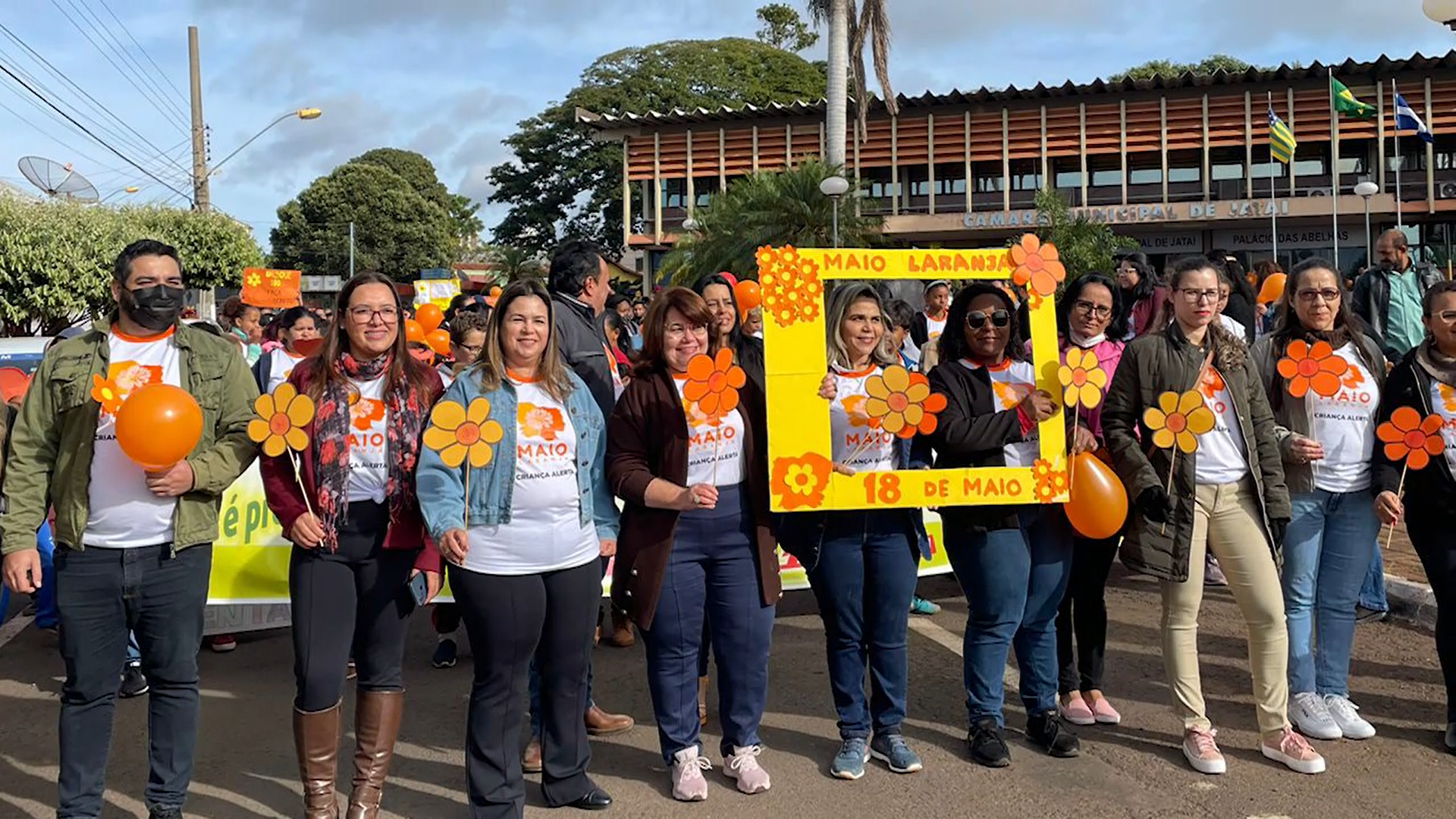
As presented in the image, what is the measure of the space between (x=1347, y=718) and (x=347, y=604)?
12.5ft

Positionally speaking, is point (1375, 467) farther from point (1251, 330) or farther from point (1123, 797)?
point (1251, 330)

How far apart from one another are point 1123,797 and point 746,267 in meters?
19.5

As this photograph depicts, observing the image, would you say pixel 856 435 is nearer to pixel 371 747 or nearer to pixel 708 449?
pixel 708 449

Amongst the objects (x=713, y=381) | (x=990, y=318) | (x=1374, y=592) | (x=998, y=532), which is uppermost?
→ (x=990, y=318)

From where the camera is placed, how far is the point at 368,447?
3.53 m

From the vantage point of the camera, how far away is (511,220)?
4872 centimetres

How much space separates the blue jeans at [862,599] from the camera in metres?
4.06

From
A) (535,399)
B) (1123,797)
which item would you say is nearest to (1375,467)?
(1123,797)

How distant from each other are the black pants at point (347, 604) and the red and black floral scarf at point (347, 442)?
0.19 ft

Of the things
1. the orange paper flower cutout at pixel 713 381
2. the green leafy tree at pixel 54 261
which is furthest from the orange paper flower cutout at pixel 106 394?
the green leafy tree at pixel 54 261

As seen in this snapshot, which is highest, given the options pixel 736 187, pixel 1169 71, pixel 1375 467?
pixel 1169 71

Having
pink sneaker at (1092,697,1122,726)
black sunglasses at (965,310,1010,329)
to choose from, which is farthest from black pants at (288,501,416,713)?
pink sneaker at (1092,697,1122,726)

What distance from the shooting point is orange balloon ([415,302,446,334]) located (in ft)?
28.9

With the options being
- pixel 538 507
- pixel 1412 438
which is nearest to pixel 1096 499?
pixel 1412 438
